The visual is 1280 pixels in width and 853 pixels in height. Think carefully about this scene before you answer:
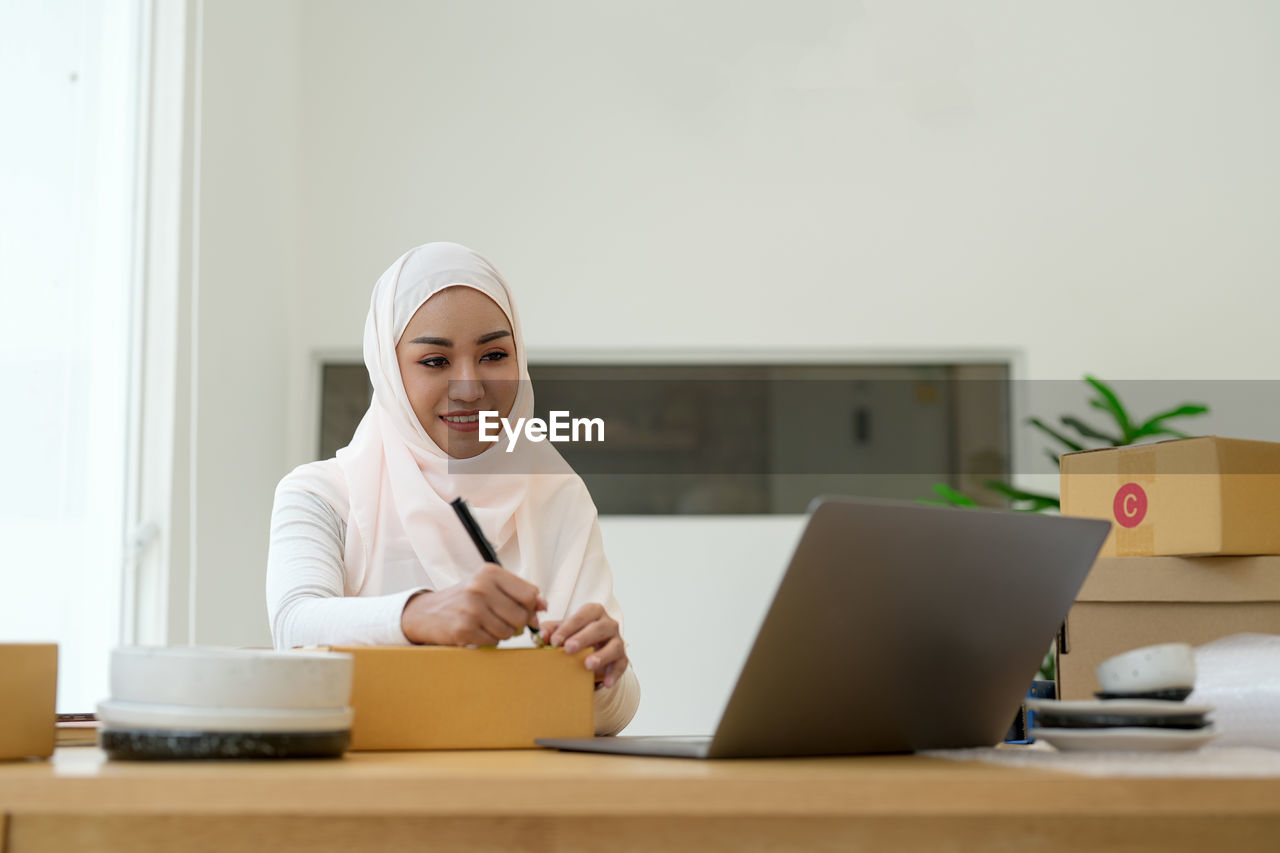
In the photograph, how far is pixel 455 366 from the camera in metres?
1.68

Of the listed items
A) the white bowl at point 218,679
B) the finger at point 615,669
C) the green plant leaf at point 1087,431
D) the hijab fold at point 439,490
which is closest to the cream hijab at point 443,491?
the hijab fold at point 439,490

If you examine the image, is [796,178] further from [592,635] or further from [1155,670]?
[1155,670]

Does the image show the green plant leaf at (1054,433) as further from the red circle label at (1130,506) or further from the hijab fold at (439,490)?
the hijab fold at (439,490)

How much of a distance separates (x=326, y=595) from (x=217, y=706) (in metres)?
0.65

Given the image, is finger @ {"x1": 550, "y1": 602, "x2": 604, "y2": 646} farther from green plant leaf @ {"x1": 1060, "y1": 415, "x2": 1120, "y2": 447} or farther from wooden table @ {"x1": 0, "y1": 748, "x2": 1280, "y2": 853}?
green plant leaf @ {"x1": 1060, "y1": 415, "x2": 1120, "y2": 447}

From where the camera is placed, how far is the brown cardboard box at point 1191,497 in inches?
63.5

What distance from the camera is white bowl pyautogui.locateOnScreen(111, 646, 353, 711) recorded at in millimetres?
733

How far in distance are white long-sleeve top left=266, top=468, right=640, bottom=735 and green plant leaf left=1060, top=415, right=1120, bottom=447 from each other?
2.36m

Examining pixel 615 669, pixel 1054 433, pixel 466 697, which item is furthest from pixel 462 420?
pixel 1054 433

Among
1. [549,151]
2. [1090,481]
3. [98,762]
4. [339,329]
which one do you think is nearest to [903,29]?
[549,151]

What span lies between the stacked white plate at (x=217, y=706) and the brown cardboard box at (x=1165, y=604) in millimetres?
1162

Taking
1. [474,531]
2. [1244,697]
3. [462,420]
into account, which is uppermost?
[462,420]

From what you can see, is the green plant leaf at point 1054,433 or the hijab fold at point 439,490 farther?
the green plant leaf at point 1054,433

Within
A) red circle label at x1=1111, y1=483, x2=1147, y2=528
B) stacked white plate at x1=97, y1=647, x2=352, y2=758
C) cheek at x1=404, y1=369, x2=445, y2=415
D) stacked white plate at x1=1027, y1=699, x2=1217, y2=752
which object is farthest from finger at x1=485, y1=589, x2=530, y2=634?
red circle label at x1=1111, y1=483, x2=1147, y2=528
